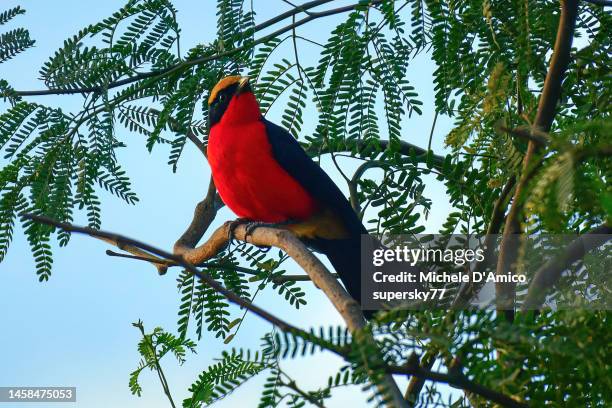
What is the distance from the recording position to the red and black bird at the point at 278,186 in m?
3.79

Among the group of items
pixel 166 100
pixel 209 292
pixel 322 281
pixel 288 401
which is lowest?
pixel 288 401

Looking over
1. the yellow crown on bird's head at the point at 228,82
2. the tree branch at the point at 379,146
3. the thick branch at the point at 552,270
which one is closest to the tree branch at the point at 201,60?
the yellow crown on bird's head at the point at 228,82

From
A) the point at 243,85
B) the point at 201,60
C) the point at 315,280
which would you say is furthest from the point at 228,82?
the point at 315,280

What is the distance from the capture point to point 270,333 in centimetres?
168

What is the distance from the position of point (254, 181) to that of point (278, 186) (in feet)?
0.36

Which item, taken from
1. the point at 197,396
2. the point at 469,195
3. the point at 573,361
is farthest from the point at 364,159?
the point at 573,361

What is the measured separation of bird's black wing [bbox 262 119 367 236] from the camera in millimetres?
3711

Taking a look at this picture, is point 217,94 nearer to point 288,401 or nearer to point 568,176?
→ point 288,401

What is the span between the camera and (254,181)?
12.5ft

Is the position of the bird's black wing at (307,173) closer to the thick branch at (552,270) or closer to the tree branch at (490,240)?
the tree branch at (490,240)

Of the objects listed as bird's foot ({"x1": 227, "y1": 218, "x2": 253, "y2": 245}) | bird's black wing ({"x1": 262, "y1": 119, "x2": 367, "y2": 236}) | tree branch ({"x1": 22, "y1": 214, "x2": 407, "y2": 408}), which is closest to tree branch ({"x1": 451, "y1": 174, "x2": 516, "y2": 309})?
tree branch ({"x1": 22, "y1": 214, "x2": 407, "y2": 408})

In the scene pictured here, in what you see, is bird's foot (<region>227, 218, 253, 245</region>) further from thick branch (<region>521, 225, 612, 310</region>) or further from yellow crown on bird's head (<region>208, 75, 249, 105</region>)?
thick branch (<region>521, 225, 612, 310</region>)

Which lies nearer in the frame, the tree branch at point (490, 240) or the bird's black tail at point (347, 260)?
the tree branch at point (490, 240)

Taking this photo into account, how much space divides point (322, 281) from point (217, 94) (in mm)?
1885
